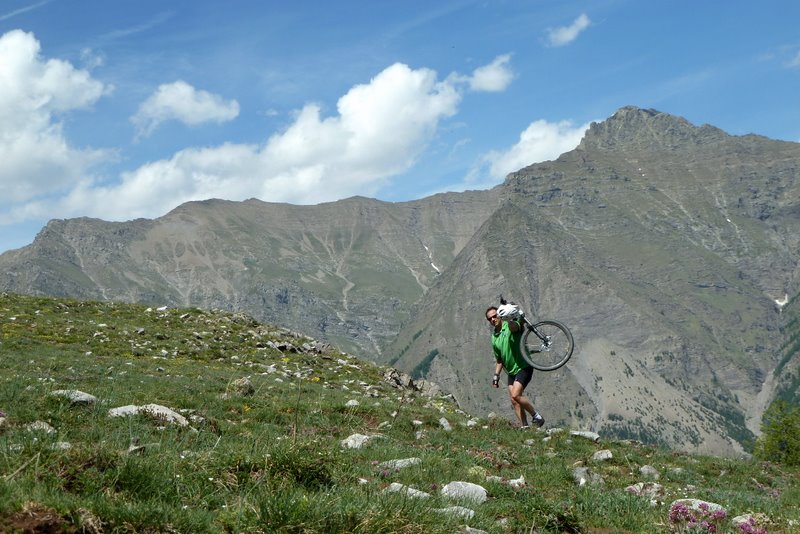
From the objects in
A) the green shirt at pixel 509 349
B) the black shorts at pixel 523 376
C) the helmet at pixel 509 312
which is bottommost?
the black shorts at pixel 523 376

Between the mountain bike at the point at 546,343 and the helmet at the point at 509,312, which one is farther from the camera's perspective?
the mountain bike at the point at 546,343

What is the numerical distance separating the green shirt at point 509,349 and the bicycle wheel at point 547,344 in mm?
220

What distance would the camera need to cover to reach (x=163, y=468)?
6.26 m

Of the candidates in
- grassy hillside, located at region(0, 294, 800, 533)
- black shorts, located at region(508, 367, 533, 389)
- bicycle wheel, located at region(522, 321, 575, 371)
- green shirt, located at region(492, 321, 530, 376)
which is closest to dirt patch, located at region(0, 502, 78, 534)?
grassy hillside, located at region(0, 294, 800, 533)

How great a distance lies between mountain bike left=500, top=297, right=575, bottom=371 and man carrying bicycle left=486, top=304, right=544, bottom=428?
22 cm

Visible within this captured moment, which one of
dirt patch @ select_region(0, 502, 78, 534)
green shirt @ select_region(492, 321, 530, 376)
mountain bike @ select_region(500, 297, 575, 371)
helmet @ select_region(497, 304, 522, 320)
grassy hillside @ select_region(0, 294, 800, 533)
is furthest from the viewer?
green shirt @ select_region(492, 321, 530, 376)

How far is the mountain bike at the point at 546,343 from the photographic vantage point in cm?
1802

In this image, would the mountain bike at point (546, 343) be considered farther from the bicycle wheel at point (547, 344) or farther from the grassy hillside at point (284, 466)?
the grassy hillside at point (284, 466)

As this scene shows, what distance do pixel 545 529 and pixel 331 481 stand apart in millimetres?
2502

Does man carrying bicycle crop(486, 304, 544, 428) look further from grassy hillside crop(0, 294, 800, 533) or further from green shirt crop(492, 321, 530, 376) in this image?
grassy hillside crop(0, 294, 800, 533)

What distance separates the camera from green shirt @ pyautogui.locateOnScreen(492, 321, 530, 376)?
60.7ft

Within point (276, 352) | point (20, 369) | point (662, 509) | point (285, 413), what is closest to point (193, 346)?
point (276, 352)

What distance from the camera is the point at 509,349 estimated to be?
18750 millimetres

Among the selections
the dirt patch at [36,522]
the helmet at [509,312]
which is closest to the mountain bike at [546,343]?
the helmet at [509,312]
